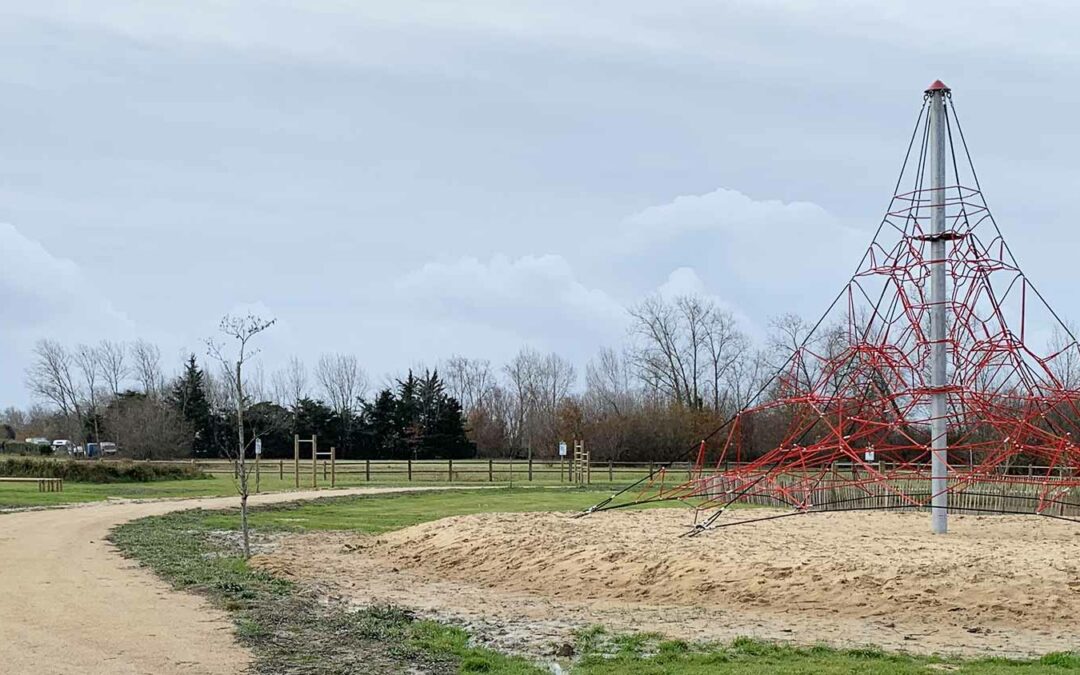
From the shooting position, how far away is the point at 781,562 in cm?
1420

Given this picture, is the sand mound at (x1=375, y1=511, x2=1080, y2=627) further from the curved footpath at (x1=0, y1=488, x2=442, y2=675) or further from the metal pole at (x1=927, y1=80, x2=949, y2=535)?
the curved footpath at (x1=0, y1=488, x2=442, y2=675)

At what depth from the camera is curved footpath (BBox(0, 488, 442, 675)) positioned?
31.3 ft

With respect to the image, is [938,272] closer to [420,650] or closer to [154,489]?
[420,650]

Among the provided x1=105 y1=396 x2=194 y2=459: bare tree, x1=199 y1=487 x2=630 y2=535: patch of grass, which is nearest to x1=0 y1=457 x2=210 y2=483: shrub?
x1=199 y1=487 x2=630 y2=535: patch of grass

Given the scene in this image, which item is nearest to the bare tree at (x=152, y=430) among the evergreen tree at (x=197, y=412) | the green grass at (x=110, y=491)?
the evergreen tree at (x=197, y=412)

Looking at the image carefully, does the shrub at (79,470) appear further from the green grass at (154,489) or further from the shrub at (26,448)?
the shrub at (26,448)

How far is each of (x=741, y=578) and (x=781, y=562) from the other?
733 mm

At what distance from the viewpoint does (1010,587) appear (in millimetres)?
12727

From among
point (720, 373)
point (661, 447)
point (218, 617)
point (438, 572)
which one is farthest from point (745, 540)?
point (720, 373)

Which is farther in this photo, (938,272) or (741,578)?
(938,272)

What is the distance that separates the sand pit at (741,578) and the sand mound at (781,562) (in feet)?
0.09

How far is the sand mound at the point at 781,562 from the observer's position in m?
12.6

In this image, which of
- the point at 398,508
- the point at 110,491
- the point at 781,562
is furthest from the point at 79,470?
the point at 781,562

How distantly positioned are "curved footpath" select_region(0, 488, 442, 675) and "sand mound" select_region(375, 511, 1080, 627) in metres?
4.23
